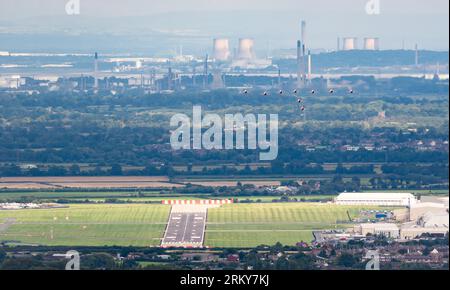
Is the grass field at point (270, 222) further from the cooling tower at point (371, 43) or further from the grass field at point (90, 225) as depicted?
the cooling tower at point (371, 43)

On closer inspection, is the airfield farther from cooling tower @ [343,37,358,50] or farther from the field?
cooling tower @ [343,37,358,50]

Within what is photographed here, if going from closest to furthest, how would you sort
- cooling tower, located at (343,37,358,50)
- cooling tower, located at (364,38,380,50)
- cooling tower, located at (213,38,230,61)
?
1. cooling tower, located at (213,38,230,61)
2. cooling tower, located at (364,38,380,50)
3. cooling tower, located at (343,37,358,50)

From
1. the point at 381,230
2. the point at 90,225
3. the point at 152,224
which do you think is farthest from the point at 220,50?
the point at 381,230

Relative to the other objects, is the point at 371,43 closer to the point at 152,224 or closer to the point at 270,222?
the point at 270,222

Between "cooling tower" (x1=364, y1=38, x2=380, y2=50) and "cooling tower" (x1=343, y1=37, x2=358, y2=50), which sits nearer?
"cooling tower" (x1=364, y1=38, x2=380, y2=50)

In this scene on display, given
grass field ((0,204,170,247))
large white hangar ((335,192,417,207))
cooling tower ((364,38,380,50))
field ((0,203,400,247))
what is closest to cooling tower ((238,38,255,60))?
cooling tower ((364,38,380,50))

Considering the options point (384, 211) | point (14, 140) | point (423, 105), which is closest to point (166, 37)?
point (423, 105)

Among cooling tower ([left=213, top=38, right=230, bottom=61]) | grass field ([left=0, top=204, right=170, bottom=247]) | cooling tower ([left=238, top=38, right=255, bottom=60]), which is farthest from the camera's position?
cooling tower ([left=238, top=38, right=255, bottom=60])
